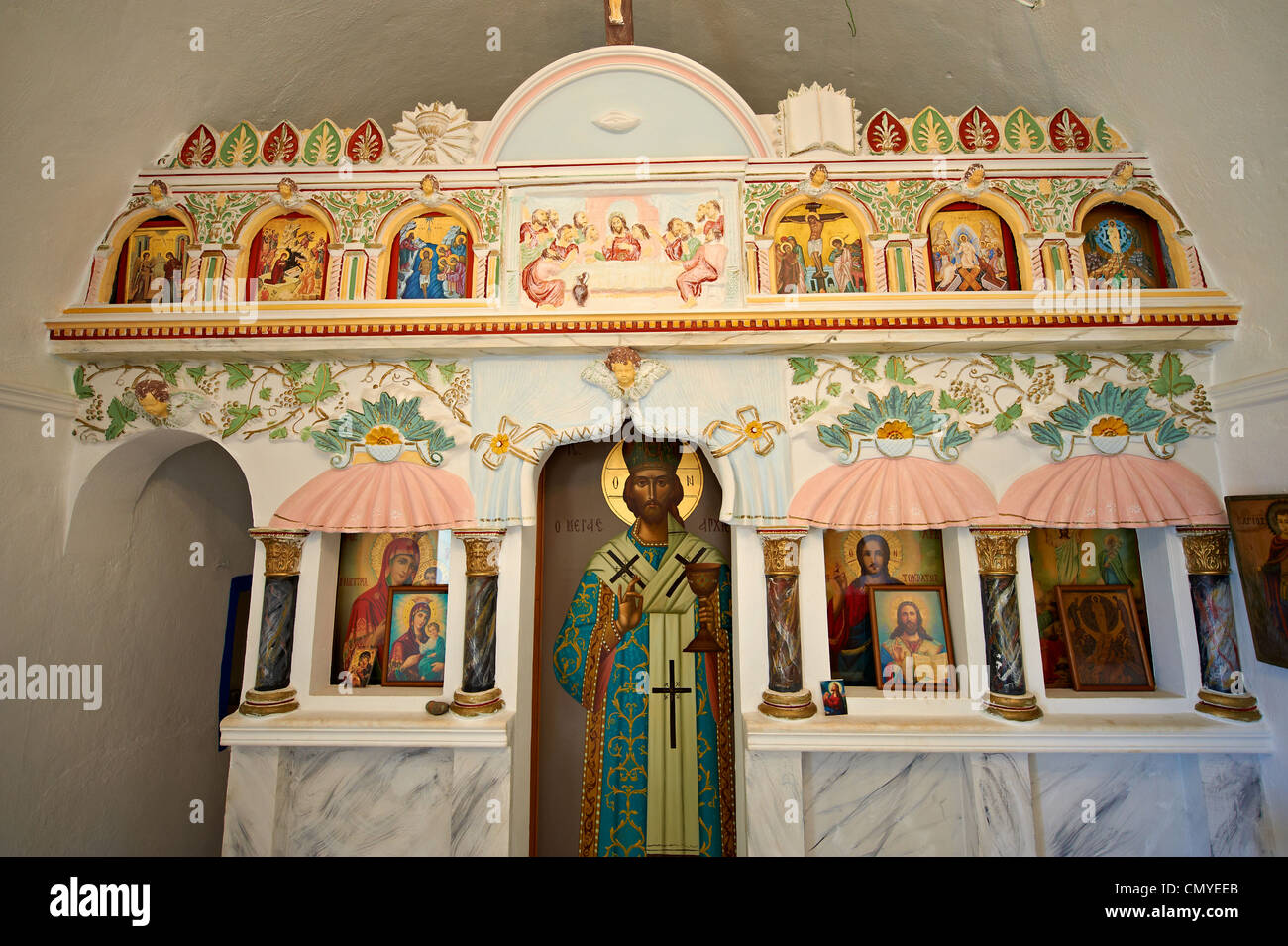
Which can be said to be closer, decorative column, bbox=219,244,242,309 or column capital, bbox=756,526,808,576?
column capital, bbox=756,526,808,576

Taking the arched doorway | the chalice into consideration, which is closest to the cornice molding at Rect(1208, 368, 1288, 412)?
the arched doorway

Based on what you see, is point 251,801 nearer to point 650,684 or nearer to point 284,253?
point 650,684

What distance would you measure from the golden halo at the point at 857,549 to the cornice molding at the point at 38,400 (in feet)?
18.2

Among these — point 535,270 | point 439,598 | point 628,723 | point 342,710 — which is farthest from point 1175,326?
point 342,710

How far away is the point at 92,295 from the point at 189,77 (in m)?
1.68

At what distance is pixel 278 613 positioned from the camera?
166 inches

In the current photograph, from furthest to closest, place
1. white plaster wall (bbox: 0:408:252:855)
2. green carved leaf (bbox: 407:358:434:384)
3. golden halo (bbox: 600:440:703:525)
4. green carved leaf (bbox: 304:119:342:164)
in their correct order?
golden halo (bbox: 600:440:703:525), green carved leaf (bbox: 304:119:342:164), green carved leaf (bbox: 407:358:434:384), white plaster wall (bbox: 0:408:252:855)

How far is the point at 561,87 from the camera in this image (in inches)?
173

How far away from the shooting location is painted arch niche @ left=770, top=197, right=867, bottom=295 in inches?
171

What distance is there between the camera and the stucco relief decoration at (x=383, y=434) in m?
4.29

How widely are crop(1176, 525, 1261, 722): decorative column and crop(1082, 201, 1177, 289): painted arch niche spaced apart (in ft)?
5.78

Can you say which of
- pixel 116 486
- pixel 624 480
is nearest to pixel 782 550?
pixel 624 480

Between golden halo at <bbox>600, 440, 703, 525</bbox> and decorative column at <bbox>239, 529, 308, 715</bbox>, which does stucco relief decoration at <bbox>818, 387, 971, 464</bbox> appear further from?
decorative column at <bbox>239, 529, 308, 715</bbox>

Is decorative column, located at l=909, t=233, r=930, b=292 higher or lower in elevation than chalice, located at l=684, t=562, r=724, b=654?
higher
